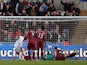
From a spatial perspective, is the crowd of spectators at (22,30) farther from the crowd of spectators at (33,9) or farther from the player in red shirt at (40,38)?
the crowd of spectators at (33,9)

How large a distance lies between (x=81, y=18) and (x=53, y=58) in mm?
1931

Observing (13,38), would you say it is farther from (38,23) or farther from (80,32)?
(80,32)

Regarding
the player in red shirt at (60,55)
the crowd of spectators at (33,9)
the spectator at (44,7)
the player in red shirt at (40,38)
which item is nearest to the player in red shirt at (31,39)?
the player in red shirt at (40,38)

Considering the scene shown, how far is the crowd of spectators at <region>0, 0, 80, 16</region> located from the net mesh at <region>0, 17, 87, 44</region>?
2.37m

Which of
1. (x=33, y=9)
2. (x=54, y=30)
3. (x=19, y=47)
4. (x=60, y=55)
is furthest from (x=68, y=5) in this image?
(x=19, y=47)

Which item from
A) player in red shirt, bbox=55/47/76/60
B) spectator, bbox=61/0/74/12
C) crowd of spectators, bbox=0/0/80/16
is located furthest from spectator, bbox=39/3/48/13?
player in red shirt, bbox=55/47/76/60

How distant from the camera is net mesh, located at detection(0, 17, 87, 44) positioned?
50.3ft

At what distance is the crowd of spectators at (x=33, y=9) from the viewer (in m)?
18.1

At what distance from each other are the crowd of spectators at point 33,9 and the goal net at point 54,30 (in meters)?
2.38

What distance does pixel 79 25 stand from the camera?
1558 cm

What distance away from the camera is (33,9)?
18.6 metres

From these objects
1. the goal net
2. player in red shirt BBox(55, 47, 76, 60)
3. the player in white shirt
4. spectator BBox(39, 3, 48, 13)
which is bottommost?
player in red shirt BBox(55, 47, 76, 60)

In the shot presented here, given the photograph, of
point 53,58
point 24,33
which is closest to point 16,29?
point 24,33

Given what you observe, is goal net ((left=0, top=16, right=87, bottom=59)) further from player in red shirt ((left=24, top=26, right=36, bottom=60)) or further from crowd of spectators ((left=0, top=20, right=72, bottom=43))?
player in red shirt ((left=24, top=26, right=36, bottom=60))
